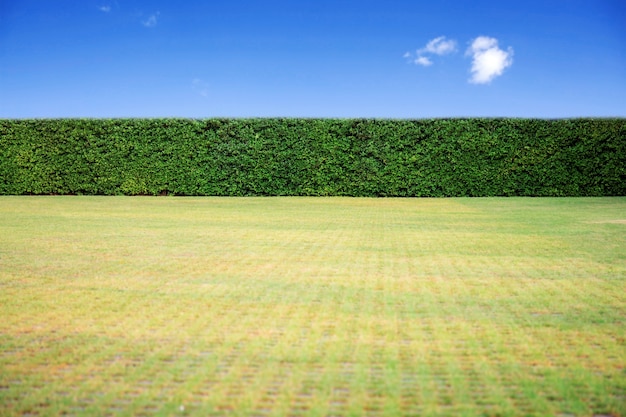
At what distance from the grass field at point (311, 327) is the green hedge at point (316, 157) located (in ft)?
44.4

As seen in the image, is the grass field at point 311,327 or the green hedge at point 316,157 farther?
the green hedge at point 316,157

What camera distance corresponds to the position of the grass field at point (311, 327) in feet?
10.0

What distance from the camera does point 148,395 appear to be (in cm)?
306

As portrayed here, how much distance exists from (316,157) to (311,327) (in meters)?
18.7

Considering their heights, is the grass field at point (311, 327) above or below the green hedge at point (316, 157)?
below

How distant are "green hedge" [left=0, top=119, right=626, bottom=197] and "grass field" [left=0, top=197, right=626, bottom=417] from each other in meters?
13.5

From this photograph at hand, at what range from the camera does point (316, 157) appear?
2273 centimetres

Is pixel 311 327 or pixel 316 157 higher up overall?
pixel 316 157

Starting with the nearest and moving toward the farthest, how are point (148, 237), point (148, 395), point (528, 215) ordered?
point (148, 395) → point (148, 237) → point (528, 215)

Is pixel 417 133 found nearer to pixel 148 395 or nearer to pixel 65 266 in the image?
pixel 65 266

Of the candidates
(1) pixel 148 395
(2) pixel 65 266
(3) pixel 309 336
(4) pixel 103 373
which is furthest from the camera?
(2) pixel 65 266

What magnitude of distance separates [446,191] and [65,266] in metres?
17.9

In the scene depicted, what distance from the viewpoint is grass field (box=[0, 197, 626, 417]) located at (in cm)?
305

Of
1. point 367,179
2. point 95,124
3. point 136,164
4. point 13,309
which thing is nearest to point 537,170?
point 367,179
